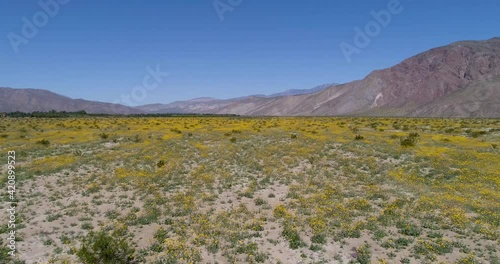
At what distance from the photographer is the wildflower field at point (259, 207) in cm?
1128

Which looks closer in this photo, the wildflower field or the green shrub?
the green shrub

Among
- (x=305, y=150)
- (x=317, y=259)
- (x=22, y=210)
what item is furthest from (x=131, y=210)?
(x=305, y=150)

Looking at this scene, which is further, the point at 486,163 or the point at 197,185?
the point at 486,163

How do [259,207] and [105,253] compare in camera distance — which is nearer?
[105,253]

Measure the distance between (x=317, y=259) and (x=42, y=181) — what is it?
16727 millimetres

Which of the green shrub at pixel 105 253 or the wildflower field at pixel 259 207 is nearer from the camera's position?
the green shrub at pixel 105 253

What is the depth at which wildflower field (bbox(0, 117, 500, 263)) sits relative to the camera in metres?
11.3

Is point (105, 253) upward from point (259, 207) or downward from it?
upward

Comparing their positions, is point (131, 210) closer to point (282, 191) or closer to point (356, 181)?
point (282, 191)

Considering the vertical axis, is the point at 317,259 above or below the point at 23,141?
below

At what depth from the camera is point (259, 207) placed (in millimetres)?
15680

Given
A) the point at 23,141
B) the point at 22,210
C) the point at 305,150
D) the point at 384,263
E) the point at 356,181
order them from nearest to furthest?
the point at 384,263 < the point at 22,210 < the point at 356,181 < the point at 305,150 < the point at 23,141

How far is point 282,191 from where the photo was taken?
711 inches

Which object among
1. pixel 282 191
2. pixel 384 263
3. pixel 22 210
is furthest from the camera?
pixel 282 191
